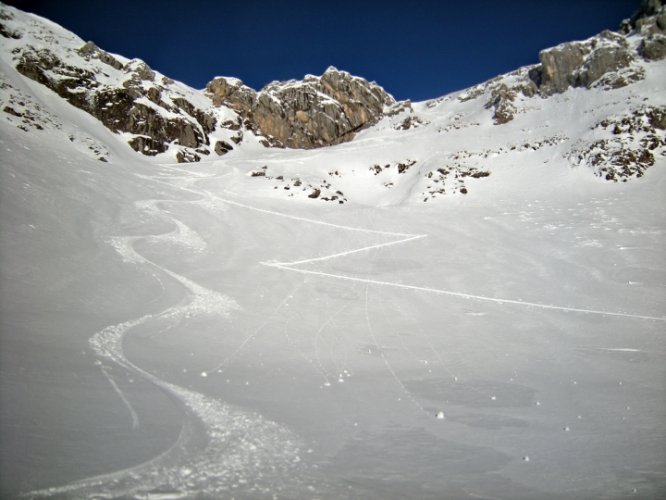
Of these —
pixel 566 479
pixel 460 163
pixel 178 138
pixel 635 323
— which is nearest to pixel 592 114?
pixel 460 163

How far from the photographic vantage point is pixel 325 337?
25.3ft

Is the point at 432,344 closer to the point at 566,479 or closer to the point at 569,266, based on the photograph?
the point at 566,479

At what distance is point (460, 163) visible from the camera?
37.8m

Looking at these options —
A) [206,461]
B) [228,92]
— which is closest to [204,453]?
[206,461]

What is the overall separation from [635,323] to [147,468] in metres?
10.4

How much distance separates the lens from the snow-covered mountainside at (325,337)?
3389mm

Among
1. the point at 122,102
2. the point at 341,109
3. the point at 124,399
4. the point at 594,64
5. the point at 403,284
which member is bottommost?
the point at 124,399

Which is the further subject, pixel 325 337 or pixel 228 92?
pixel 228 92

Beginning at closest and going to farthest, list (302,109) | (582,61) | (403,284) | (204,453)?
(204,453)
(403,284)
(582,61)
(302,109)

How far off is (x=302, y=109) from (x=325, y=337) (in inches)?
2655

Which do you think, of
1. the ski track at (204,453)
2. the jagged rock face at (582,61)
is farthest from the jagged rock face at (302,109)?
the ski track at (204,453)

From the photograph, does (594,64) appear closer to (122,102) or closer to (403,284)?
(403,284)

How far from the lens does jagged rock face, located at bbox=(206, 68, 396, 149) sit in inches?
2650

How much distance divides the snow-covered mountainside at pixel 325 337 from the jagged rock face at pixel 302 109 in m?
40.6
